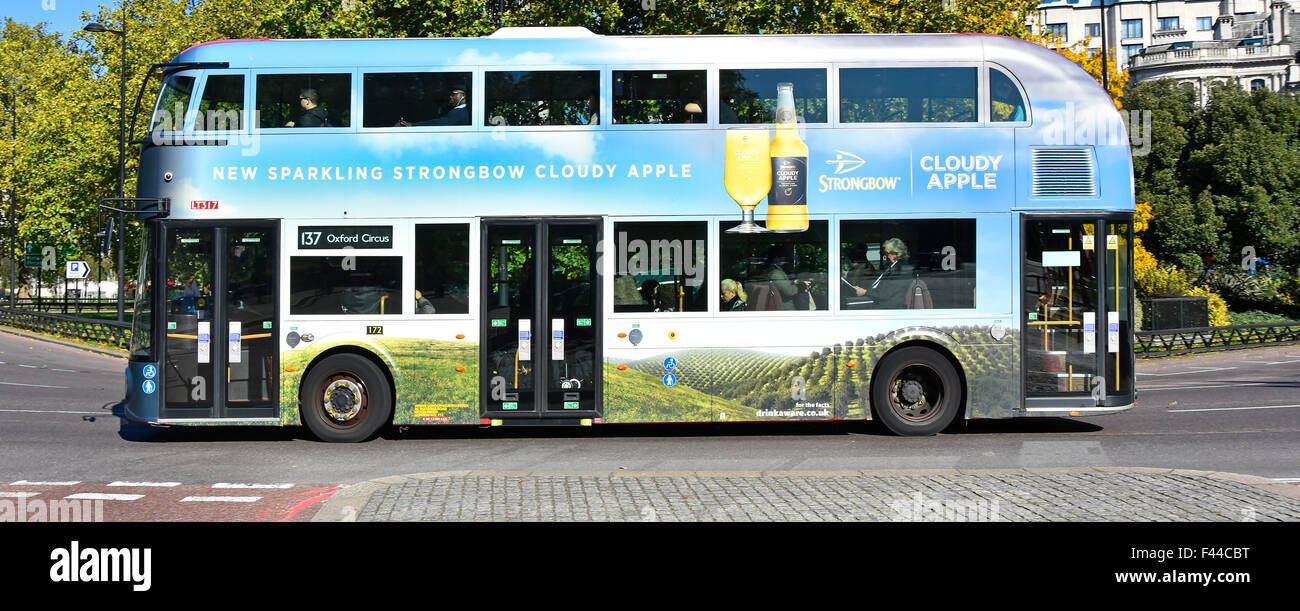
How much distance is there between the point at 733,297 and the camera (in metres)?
11.7

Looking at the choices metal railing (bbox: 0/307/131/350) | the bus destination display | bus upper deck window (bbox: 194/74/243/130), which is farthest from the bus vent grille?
metal railing (bbox: 0/307/131/350)

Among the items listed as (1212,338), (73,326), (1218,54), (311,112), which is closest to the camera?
(311,112)

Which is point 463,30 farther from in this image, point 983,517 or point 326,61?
point 983,517

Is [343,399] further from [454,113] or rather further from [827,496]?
[827,496]

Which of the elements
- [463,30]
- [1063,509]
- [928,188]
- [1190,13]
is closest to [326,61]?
[928,188]

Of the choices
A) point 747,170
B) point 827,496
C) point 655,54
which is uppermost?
point 655,54

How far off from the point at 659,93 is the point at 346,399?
4822 millimetres

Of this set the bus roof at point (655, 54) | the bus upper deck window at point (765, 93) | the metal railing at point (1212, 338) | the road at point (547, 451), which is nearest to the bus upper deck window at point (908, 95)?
the bus roof at point (655, 54)

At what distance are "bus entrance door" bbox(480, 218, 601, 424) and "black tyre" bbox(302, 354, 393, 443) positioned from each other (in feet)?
3.82

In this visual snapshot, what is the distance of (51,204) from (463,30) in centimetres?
2950

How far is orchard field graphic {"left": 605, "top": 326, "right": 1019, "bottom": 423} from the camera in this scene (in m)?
11.7

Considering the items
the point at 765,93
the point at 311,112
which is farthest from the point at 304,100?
the point at 765,93

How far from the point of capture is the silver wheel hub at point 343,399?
38.7 ft

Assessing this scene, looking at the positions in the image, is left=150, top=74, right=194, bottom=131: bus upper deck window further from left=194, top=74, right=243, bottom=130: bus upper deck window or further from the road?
the road
